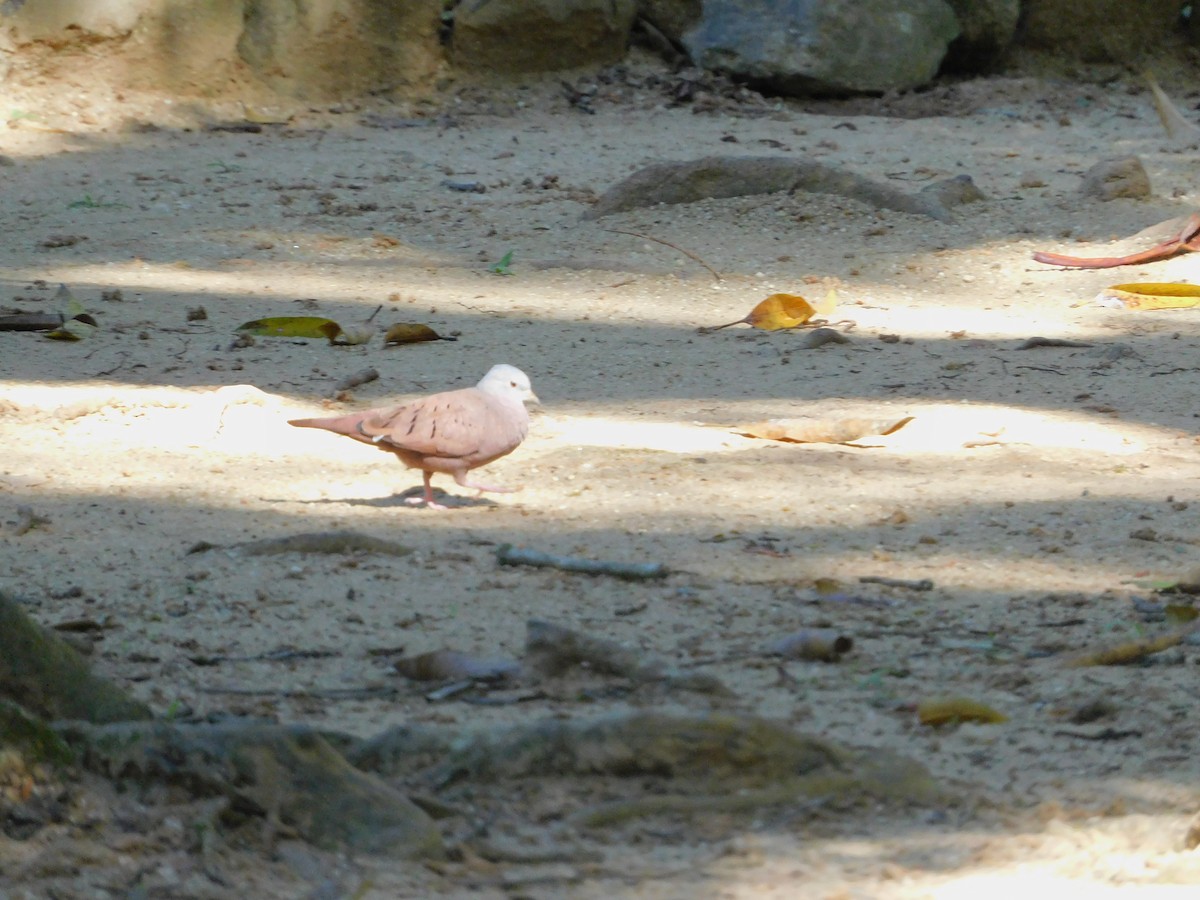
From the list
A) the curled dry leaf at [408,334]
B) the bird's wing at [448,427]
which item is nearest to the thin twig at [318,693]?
the bird's wing at [448,427]

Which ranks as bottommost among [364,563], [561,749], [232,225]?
[232,225]

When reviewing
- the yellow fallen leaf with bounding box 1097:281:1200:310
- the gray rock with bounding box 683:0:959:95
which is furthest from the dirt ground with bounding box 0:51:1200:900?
the gray rock with bounding box 683:0:959:95


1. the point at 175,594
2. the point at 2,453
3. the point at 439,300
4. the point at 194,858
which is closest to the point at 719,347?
the point at 439,300

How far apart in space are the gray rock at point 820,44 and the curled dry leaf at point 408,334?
548 centimetres

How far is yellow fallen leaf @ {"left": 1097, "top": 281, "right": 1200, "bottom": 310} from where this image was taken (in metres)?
6.60

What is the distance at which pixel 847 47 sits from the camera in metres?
10.7

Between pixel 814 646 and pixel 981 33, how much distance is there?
943 centimetres

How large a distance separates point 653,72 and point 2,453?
7.48 meters

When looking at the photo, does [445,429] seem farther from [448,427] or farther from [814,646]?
[814,646]

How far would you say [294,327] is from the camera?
5.91 metres

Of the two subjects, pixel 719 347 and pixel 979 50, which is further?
pixel 979 50

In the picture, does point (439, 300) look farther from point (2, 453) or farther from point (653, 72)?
point (653, 72)

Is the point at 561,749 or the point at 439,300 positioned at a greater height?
the point at 561,749

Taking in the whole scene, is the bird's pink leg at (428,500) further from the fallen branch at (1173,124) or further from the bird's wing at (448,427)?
the fallen branch at (1173,124)
